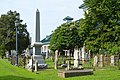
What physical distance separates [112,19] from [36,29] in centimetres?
1070

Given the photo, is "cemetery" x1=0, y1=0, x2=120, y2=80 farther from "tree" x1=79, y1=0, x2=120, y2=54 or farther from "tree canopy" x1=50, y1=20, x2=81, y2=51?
"tree canopy" x1=50, y1=20, x2=81, y2=51

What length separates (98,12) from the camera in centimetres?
2975

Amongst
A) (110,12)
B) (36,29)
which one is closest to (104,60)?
(36,29)

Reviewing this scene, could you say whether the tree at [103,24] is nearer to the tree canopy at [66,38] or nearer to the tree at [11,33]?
the tree canopy at [66,38]

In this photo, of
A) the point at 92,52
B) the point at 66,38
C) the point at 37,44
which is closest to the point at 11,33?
the point at 66,38

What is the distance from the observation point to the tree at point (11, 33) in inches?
2884

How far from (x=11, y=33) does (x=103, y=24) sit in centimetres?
4576

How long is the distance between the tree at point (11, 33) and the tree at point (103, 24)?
138 feet

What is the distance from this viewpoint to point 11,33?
73.4 meters

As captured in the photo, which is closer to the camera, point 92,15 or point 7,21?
point 92,15

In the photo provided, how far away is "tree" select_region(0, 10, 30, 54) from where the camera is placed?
2884 inches

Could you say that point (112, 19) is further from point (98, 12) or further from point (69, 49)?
point (69, 49)

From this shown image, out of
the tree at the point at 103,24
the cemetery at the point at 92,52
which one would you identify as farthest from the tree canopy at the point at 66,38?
the tree at the point at 103,24

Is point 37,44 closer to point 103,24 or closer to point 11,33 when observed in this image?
point 103,24
